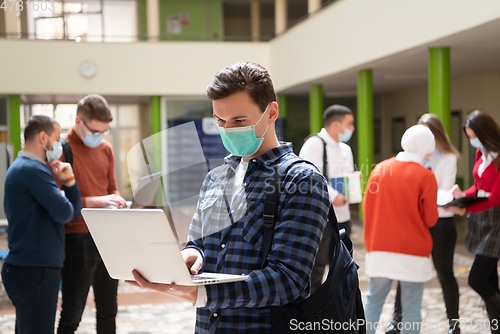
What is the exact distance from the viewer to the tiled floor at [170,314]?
4375 millimetres

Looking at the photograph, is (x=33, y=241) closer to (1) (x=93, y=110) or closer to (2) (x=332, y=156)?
(1) (x=93, y=110)

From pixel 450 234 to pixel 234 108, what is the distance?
2.91 m

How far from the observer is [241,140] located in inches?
Answer: 61.2

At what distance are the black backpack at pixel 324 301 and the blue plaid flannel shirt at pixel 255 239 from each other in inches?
1.0

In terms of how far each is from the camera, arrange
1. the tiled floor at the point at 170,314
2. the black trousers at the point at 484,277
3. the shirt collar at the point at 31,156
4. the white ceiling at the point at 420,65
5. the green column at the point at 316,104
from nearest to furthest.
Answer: the shirt collar at the point at 31,156, the black trousers at the point at 484,277, the tiled floor at the point at 170,314, the white ceiling at the point at 420,65, the green column at the point at 316,104

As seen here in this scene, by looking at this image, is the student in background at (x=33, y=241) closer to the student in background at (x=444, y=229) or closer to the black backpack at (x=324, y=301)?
the black backpack at (x=324, y=301)

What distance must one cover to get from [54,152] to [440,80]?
612cm

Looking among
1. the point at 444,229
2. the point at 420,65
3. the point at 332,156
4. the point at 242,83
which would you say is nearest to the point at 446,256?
the point at 444,229

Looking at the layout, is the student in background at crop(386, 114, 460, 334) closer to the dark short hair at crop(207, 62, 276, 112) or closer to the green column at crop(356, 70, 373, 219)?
the dark short hair at crop(207, 62, 276, 112)

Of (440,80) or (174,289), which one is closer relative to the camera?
(174,289)

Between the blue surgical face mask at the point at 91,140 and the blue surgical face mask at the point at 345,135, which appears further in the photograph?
the blue surgical face mask at the point at 345,135

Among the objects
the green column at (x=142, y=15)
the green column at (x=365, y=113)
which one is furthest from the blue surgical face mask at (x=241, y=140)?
the green column at (x=142, y=15)

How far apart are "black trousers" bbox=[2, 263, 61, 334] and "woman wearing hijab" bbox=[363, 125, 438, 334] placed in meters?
2.02

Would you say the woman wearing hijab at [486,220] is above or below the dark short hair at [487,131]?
below
